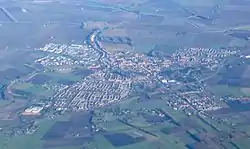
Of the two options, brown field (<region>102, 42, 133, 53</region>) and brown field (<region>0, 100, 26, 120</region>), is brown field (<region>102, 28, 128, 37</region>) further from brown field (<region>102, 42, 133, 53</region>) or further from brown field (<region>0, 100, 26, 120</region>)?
brown field (<region>0, 100, 26, 120</region>)

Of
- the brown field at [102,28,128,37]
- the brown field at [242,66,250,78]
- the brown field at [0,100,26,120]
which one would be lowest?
the brown field at [0,100,26,120]

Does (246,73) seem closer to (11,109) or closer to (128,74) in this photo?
(128,74)

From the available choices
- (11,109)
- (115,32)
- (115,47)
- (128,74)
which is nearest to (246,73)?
(128,74)

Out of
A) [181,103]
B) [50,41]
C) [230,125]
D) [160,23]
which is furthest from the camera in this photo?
[160,23]

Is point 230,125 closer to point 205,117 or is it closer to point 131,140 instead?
point 205,117

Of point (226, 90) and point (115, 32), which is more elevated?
point (115, 32)

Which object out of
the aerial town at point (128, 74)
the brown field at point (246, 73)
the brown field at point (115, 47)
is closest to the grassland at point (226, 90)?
the aerial town at point (128, 74)

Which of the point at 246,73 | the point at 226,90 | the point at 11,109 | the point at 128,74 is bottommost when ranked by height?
the point at 11,109

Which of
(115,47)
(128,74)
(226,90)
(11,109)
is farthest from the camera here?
(115,47)

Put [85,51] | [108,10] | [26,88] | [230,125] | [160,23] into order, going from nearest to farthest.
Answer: [230,125], [26,88], [85,51], [160,23], [108,10]

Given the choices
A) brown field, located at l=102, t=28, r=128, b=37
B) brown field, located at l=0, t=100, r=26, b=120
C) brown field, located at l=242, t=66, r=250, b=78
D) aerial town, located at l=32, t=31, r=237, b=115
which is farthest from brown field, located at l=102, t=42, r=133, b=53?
brown field, located at l=0, t=100, r=26, b=120

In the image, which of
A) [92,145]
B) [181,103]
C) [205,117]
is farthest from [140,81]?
[92,145]
